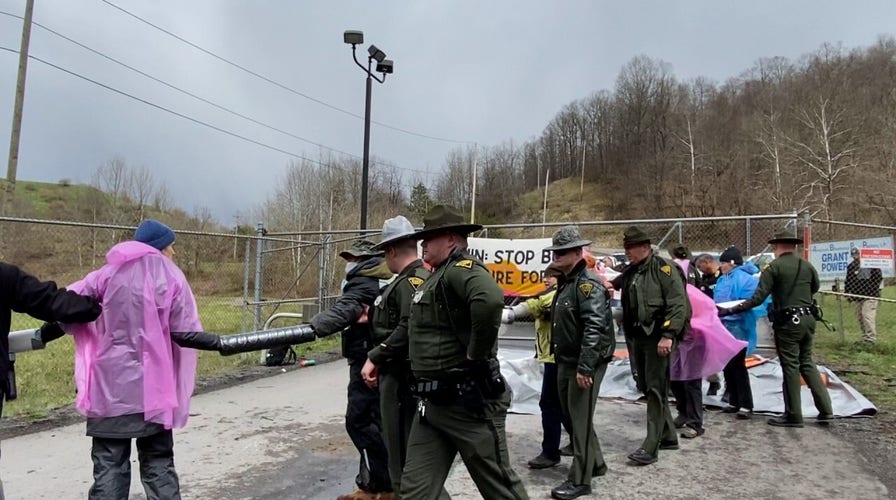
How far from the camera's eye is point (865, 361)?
9.66 m

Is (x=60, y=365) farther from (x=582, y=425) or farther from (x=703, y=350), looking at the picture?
(x=703, y=350)

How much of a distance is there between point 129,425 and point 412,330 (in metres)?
1.59

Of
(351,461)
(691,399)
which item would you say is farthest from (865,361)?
(351,461)

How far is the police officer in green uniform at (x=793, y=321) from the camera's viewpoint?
6133 mm

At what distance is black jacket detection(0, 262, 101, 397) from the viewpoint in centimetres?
289

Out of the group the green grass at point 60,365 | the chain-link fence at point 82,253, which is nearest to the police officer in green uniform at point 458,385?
the chain-link fence at point 82,253

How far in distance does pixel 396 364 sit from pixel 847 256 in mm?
10764

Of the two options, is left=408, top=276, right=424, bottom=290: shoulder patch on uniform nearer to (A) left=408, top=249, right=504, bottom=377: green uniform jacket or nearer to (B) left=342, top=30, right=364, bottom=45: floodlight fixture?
(A) left=408, top=249, right=504, bottom=377: green uniform jacket

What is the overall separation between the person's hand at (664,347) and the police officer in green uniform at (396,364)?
2.38 meters

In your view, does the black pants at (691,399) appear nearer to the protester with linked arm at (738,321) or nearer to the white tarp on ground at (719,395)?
the protester with linked arm at (738,321)

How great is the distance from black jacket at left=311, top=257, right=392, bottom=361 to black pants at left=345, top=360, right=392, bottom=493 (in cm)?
13

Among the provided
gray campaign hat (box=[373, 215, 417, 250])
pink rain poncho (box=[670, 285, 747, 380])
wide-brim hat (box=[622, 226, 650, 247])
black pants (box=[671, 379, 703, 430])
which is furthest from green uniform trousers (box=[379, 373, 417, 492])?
black pants (box=[671, 379, 703, 430])

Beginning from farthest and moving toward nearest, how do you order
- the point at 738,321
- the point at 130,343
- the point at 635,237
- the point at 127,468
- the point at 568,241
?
the point at 738,321, the point at 635,237, the point at 568,241, the point at 127,468, the point at 130,343

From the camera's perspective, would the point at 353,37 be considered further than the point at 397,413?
Yes
